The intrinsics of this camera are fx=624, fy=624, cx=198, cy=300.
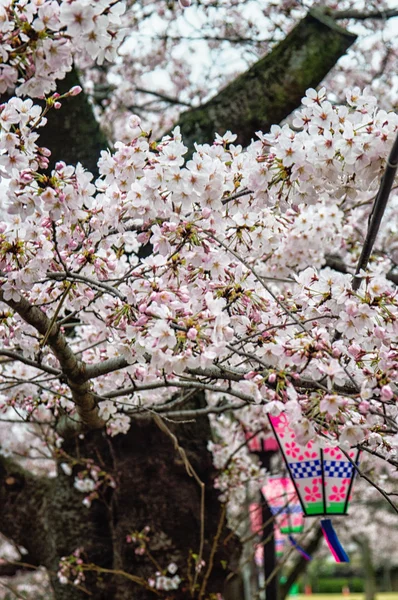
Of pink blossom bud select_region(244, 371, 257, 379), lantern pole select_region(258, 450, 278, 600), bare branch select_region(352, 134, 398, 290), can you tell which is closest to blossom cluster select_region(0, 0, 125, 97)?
bare branch select_region(352, 134, 398, 290)

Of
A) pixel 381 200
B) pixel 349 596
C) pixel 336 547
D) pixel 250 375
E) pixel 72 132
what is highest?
pixel 72 132

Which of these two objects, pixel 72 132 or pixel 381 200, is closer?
pixel 381 200

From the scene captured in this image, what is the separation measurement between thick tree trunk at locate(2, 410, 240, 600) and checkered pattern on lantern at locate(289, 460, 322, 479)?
99 cm

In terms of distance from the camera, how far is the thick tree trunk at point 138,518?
133 inches

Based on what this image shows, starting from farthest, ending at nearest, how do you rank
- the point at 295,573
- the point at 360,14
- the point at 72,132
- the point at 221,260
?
the point at 295,573 → the point at 360,14 → the point at 72,132 → the point at 221,260

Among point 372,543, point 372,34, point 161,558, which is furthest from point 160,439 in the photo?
point 372,543

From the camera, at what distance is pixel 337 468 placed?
249cm

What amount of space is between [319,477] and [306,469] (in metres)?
0.06

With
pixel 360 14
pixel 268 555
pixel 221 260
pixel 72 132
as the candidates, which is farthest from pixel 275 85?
pixel 268 555

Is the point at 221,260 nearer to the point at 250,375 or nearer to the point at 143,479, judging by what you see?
the point at 250,375

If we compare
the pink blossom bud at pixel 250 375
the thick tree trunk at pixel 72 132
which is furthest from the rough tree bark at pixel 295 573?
the pink blossom bud at pixel 250 375

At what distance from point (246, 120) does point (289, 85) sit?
33cm

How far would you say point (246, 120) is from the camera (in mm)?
3750

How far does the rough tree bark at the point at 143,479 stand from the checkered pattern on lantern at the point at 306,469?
1023 millimetres
